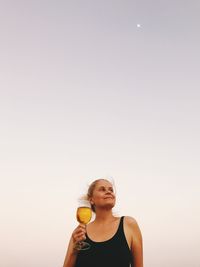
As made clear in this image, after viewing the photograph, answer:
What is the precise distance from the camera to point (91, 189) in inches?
214

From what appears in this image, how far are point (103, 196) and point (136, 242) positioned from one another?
0.78 m

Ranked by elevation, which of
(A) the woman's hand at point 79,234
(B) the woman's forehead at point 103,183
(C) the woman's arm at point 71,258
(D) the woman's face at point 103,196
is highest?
(B) the woman's forehead at point 103,183

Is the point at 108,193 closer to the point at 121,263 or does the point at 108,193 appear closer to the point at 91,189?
the point at 91,189

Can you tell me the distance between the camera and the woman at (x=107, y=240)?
15.2ft

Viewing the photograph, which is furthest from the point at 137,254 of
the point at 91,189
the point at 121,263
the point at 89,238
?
the point at 91,189

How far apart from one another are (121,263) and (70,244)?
2.70 feet

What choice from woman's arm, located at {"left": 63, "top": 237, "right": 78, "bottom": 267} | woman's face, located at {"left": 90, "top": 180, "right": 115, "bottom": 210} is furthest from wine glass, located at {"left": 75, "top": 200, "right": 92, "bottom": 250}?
woman's face, located at {"left": 90, "top": 180, "right": 115, "bottom": 210}

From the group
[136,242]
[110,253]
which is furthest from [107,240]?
[136,242]

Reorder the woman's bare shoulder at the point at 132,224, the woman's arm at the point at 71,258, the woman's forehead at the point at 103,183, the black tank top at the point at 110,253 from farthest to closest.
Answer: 1. the woman's forehead at the point at 103,183
2. the woman's arm at the point at 71,258
3. the woman's bare shoulder at the point at 132,224
4. the black tank top at the point at 110,253

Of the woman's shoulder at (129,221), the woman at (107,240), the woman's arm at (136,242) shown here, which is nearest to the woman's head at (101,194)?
the woman at (107,240)

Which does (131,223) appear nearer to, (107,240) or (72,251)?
(107,240)

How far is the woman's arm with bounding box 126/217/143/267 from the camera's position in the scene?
4711mm

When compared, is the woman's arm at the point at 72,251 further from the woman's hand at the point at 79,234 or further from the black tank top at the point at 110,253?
the black tank top at the point at 110,253

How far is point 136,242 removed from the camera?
15.6 ft
